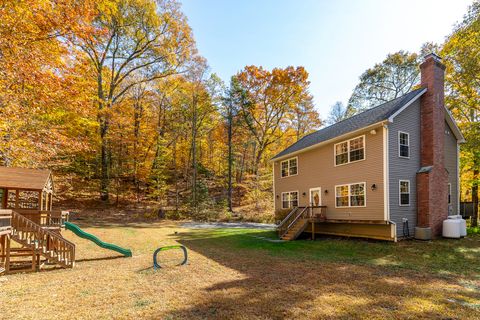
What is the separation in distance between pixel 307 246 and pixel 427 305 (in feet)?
24.3

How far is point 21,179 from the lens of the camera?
9570 millimetres

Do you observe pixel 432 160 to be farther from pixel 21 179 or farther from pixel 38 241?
pixel 21 179

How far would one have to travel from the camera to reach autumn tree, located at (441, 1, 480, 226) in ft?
48.6

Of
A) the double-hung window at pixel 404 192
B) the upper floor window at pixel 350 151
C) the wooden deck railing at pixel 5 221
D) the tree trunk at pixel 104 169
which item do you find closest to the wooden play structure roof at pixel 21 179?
the wooden deck railing at pixel 5 221

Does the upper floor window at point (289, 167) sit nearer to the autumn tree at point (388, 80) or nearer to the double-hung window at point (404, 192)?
the double-hung window at point (404, 192)

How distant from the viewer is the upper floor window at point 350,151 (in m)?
13.2

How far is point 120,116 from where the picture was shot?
25688 millimetres

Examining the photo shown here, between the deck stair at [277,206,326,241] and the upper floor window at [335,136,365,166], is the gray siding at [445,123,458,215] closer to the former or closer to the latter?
the upper floor window at [335,136,365,166]

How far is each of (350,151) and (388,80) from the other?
48.2ft

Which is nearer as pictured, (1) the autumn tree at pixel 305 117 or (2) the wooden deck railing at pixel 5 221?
(2) the wooden deck railing at pixel 5 221

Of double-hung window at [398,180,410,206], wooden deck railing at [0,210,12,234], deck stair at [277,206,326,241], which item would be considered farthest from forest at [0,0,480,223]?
deck stair at [277,206,326,241]

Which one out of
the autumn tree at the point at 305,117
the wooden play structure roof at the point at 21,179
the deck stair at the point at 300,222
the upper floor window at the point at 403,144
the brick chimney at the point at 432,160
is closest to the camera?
the wooden play structure roof at the point at 21,179

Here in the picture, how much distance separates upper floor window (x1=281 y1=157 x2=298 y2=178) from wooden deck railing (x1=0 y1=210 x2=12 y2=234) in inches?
564

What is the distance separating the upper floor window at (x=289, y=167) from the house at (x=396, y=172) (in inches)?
112
